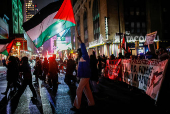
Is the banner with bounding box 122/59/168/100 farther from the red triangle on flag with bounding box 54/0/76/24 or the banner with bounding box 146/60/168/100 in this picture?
the red triangle on flag with bounding box 54/0/76/24

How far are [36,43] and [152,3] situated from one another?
103 feet

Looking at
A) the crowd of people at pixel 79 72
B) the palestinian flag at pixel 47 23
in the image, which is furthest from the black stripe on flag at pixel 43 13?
the crowd of people at pixel 79 72

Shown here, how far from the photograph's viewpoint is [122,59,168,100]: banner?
4992 millimetres

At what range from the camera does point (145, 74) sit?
630cm

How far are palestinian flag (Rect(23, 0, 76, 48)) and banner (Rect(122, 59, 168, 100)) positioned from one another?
140 inches

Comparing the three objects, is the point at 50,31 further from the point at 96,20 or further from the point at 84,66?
the point at 96,20

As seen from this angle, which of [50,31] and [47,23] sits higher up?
[47,23]

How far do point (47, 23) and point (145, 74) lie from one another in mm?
4894

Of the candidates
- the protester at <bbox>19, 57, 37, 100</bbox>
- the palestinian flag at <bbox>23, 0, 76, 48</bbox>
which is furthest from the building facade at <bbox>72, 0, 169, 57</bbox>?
the protester at <bbox>19, 57, 37, 100</bbox>

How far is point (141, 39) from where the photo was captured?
30969 millimetres

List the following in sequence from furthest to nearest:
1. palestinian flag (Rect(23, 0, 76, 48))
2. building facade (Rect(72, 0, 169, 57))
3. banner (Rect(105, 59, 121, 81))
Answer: building facade (Rect(72, 0, 169, 57))
banner (Rect(105, 59, 121, 81))
palestinian flag (Rect(23, 0, 76, 48))

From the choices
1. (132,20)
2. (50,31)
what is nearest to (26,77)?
(50,31)

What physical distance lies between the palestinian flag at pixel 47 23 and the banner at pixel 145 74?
3.55 metres

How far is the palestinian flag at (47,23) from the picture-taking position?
6.91 meters
